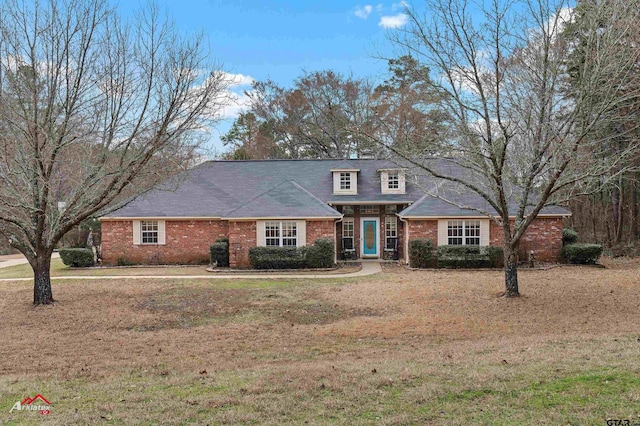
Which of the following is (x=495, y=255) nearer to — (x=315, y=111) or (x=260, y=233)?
(x=260, y=233)

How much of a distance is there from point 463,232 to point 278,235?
762cm

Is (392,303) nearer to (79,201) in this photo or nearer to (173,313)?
(173,313)

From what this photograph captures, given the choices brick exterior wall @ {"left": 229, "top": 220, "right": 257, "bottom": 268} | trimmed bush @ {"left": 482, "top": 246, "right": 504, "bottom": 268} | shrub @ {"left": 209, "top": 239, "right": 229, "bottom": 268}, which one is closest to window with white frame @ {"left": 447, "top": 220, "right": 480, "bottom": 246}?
trimmed bush @ {"left": 482, "top": 246, "right": 504, "bottom": 268}

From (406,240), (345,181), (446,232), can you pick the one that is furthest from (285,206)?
(446,232)

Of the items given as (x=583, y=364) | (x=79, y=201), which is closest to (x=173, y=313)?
(x=79, y=201)

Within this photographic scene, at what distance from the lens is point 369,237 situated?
23.3 m

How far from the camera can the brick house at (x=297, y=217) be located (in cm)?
2016

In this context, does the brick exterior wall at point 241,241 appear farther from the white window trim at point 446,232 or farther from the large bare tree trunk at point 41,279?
the large bare tree trunk at point 41,279

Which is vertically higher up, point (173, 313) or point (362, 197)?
point (362, 197)

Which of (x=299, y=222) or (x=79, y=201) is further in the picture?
(x=299, y=222)

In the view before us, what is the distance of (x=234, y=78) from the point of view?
12344 mm

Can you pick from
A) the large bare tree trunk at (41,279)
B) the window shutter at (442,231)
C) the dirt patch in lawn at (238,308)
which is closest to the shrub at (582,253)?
the window shutter at (442,231)

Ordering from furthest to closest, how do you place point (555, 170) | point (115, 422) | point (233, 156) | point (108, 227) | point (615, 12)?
point (233, 156)
point (108, 227)
point (555, 170)
point (615, 12)
point (115, 422)

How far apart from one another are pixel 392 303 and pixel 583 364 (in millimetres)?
6205
